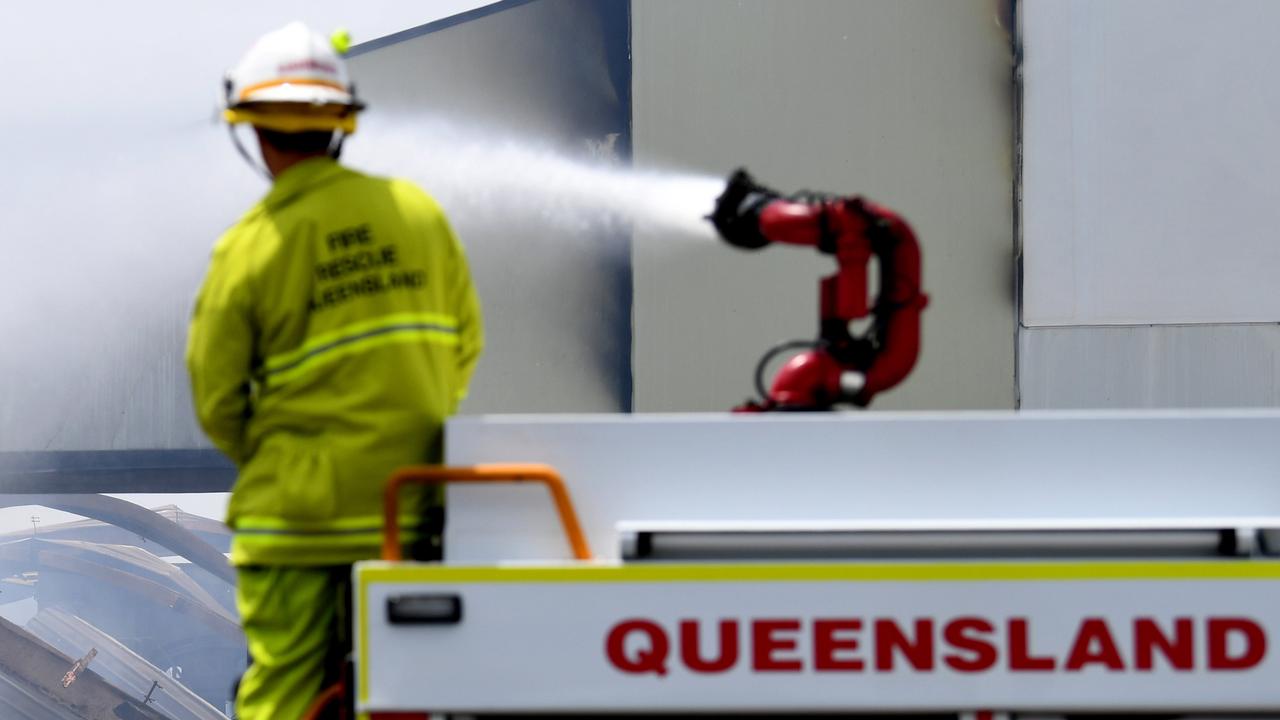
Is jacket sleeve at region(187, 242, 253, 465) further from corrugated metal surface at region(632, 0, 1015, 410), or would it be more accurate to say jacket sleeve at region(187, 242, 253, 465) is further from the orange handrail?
corrugated metal surface at region(632, 0, 1015, 410)

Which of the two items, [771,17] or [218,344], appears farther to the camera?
[771,17]

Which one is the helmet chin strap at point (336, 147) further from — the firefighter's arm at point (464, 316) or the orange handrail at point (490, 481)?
the orange handrail at point (490, 481)

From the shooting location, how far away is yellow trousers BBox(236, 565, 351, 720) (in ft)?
7.73

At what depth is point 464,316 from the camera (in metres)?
2.60

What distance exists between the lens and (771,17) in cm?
521

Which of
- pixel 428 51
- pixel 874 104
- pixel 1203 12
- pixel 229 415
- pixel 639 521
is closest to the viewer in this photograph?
pixel 639 521

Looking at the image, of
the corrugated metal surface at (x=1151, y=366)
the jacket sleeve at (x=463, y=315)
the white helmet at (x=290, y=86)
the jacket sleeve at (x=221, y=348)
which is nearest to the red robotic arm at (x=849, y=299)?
the jacket sleeve at (x=463, y=315)

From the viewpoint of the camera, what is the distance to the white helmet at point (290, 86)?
7.98ft

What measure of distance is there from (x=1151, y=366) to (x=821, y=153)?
1.53 m

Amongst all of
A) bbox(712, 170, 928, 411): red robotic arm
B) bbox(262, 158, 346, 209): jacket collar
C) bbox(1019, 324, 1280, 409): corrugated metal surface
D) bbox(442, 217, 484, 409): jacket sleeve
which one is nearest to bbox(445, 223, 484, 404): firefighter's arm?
bbox(442, 217, 484, 409): jacket sleeve

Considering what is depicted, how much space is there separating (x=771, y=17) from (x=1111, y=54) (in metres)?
1.34

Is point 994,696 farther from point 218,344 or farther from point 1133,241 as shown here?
point 1133,241

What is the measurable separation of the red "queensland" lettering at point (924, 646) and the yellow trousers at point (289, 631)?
624 millimetres

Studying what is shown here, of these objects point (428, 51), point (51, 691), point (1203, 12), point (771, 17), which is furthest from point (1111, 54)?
point (51, 691)
